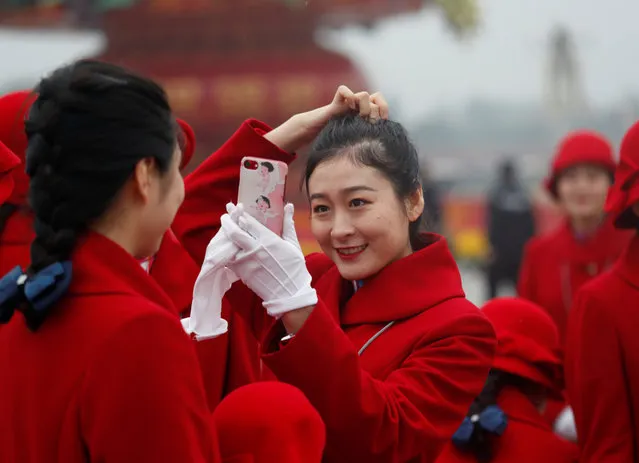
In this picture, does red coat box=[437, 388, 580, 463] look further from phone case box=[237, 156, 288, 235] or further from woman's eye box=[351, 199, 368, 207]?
phone case box=[237, 156, 288, 235]

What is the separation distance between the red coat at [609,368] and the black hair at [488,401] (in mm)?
129

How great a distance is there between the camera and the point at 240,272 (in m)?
1.70

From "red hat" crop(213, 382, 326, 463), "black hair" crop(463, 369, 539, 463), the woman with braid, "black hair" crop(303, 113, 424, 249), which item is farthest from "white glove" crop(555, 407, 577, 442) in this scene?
the woman with braid

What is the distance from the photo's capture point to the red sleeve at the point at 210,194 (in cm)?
216

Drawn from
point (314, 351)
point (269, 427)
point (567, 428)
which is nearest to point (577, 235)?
point (567, 428)

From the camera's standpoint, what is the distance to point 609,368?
237 centimetres

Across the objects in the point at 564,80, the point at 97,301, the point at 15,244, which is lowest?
the point at 564,80

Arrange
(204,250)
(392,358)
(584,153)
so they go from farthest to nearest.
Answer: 1. (584,153)
2. (204,250)
3. (392,358)

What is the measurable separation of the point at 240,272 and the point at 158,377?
0.40 m

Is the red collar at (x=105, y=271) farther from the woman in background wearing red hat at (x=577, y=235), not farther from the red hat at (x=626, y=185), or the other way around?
the woman in background wearing red hat at (x=577, y=235)

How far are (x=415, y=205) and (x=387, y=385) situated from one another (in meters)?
0.40

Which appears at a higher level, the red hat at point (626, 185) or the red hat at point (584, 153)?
the red hat at point (626, 185)

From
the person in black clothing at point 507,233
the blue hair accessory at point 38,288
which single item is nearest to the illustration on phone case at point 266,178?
the blue hair accessory at point 38,288

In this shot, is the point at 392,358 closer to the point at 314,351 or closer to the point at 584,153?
the point at 314,351
